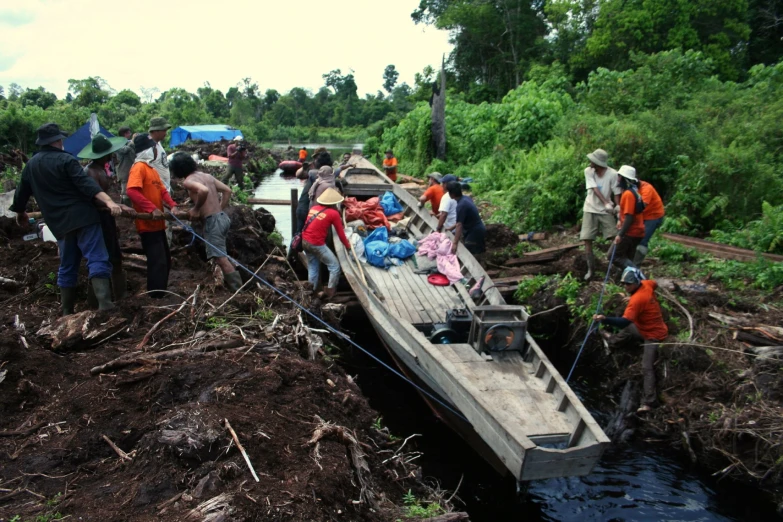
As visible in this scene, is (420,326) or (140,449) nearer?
(140,449)

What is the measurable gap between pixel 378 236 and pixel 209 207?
3.08m

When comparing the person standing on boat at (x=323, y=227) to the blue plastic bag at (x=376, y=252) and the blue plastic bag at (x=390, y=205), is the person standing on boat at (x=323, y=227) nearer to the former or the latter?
the blue plastic bag at (x=376, y=252)

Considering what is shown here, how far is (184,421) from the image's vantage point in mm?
3467

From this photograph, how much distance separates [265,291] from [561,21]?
28254mm

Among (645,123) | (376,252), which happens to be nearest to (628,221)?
(376,252)

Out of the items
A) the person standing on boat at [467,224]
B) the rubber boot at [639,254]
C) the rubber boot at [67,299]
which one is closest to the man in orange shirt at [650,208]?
the rubber boot at [639,254]

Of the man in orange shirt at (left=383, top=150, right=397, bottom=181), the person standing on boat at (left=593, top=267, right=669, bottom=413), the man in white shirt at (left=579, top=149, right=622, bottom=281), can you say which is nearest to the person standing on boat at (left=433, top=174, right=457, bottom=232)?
the man in white shirt at (left=579, top=149, right=622, bottom=281)

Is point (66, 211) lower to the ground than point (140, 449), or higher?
higher

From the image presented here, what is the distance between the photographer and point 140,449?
3.32m

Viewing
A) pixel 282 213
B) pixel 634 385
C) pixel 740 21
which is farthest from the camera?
pixel 740 21

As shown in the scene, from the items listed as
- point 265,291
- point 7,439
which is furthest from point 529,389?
point 7,439

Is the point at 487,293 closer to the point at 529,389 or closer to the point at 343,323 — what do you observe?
the point at 529,389

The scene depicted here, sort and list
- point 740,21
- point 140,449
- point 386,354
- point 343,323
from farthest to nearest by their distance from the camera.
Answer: point 740,21 < point 343,323 < point 386,354 < point 140,449

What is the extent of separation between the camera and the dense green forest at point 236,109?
20.1 m
